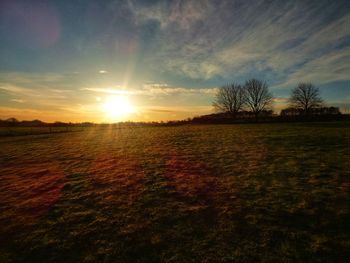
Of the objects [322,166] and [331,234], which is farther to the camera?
[322,166]

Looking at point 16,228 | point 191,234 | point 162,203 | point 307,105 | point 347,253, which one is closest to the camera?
point 347,253

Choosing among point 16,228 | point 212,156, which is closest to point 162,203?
point 16,228

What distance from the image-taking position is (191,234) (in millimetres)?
5195

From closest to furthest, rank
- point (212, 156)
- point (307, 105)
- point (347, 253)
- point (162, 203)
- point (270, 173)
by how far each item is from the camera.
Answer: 1. point (347, 253)
2. point (162, 203)
3. point (270, 173)
4. point (212, 156)
5. point (307, 105)

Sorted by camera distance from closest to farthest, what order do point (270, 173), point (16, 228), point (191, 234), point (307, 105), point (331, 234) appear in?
1. point (331, 234)
2. point (191, 234)
3. point (16, 228)
4. point (270, 173)
5. point (307, 105)

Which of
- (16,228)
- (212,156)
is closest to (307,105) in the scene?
(212,156)

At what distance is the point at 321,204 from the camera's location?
20.5 feet

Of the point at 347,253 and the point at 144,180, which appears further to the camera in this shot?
the point at 144,180

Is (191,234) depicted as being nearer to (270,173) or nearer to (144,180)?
(144,180)

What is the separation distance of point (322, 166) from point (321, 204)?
5.01 metres

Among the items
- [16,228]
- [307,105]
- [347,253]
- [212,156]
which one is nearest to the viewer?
[347,253]

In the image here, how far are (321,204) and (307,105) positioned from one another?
8198 centimetres

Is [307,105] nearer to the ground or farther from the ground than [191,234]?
farther from the ground

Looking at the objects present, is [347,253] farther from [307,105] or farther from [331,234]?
[307,105]
